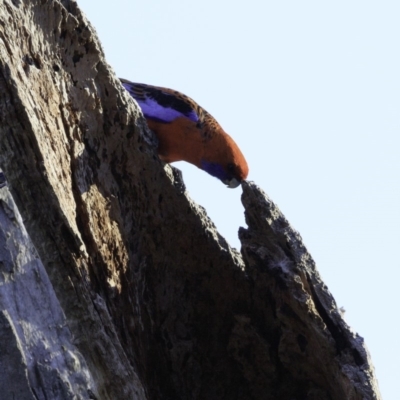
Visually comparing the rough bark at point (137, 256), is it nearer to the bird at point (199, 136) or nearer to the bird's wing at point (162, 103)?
the bird's wing at point (162, 103)

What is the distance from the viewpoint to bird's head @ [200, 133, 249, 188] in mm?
5973

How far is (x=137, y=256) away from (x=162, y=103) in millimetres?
2081

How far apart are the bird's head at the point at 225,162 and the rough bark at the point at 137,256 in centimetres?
175

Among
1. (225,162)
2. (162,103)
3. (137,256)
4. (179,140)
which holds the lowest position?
(137,256)

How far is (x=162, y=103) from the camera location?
587 cm

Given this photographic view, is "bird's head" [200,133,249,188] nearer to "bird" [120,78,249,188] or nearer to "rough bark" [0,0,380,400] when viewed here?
"bird" [120,78,249,188]

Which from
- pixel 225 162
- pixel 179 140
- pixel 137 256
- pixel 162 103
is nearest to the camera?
pixel 137 256

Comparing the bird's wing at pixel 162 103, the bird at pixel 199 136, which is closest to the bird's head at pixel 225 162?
the bird at pixel 199 136

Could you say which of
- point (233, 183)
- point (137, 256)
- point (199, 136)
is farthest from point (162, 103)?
point (137, 256)

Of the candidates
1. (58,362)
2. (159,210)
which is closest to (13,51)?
(159,210)

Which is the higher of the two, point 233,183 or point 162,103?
point 162,103

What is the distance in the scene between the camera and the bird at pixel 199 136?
19.2 ft

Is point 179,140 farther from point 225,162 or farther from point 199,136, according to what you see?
point 225,162

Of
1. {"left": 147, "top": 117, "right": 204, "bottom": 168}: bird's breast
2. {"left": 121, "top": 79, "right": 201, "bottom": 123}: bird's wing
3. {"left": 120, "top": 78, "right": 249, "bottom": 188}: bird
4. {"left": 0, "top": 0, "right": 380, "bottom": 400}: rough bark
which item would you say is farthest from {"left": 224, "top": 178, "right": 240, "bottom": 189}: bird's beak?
{"left": 0, "top": 0, "right": 380, "bottom": 400}: rough bark
